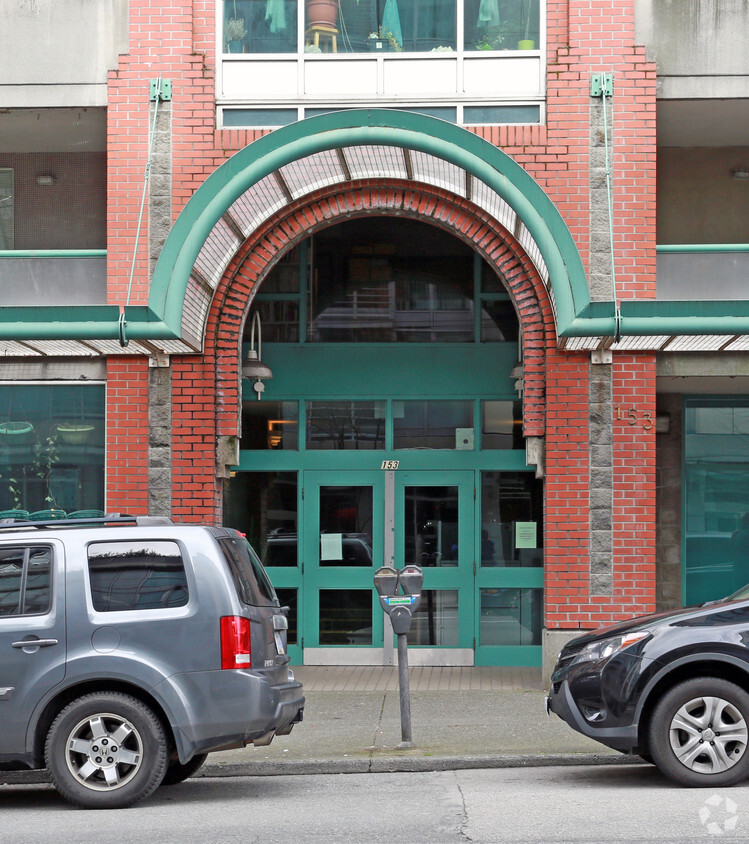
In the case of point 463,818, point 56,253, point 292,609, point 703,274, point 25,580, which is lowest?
point 463,818

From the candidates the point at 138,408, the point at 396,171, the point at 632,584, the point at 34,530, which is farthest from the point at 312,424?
the point at 34,530

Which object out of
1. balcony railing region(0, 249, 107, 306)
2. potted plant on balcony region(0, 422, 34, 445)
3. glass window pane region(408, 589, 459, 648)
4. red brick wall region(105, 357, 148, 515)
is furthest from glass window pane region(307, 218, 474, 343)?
potted plant on balcony region(0, 422, 34, 445)

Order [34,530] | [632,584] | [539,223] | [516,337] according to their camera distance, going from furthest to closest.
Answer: [516,337] → [632,584] → [539,223] → [34,530]

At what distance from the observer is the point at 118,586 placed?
718cm

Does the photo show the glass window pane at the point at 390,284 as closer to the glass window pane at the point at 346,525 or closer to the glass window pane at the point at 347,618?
the glass window pane at the point at 346,525

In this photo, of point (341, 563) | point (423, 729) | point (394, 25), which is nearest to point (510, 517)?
point (341, 563)

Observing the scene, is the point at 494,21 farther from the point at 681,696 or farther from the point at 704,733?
the point at 704,733

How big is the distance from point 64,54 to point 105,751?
7.89 m

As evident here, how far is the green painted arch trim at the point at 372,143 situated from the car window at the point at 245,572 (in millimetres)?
3173

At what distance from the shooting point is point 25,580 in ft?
23.8

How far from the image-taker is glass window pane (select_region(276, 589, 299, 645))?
1337 cm

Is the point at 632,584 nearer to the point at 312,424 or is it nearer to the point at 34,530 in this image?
the point at 312,424

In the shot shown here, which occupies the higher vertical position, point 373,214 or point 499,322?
point 373,214

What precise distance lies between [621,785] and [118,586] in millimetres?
3440
